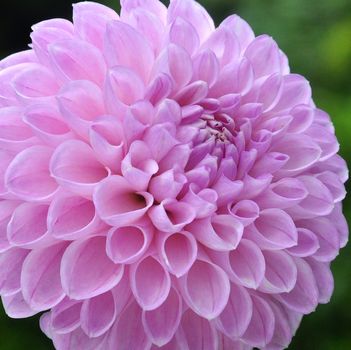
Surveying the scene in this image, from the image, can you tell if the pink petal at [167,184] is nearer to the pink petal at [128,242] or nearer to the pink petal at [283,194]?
the pink petal at [128,242]

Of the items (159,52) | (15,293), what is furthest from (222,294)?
(159,52)

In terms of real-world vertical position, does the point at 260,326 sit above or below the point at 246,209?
below

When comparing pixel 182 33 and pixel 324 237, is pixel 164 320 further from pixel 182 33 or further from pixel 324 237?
pixel 182 33

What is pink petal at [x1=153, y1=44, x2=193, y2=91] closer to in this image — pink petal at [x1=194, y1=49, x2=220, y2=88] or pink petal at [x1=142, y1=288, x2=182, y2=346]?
pink petal at [x1=194, y1=49, x2=220, y2=88]

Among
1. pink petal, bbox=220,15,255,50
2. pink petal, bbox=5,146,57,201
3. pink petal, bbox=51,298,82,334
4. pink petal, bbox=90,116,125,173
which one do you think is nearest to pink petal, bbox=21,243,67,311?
pink petal, bbox=51,298,82,334

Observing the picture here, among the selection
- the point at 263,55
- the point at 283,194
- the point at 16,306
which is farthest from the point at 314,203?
the point at 16,306

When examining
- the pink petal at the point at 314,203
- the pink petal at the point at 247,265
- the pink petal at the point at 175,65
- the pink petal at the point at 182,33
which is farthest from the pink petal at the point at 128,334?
the pink petal at the point at 182,33

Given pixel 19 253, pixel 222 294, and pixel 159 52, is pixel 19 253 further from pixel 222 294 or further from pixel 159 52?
pixel 159 52
